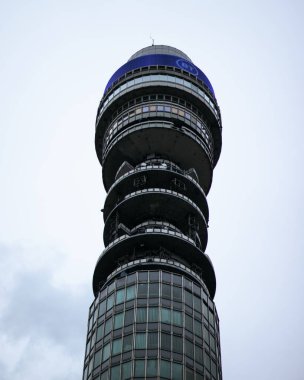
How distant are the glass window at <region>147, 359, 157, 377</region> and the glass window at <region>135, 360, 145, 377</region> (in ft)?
1.85

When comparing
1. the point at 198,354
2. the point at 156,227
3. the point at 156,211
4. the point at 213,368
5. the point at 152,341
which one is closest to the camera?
the point at 152,341

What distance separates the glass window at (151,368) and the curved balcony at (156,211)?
26.2 meters

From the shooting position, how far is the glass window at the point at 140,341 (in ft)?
274

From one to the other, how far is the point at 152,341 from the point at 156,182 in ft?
102

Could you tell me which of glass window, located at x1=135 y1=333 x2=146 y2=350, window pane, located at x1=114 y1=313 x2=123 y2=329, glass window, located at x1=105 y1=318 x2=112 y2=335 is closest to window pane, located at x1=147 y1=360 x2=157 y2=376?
glass window, located at x1=135 y1=333 x2=146 y2=350

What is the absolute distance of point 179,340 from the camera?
279 feet

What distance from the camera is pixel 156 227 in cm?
10081

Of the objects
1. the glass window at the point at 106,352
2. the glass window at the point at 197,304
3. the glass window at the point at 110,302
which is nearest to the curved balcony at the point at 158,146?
the glass window at the point at 197,304

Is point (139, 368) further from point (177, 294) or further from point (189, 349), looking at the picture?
point (177, 294)

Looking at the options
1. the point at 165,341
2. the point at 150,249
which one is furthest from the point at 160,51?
the point at 165,341

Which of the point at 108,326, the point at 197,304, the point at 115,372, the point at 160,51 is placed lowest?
the point at 115,372

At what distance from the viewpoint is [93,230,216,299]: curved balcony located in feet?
324

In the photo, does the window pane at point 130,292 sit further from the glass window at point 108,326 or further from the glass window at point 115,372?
the glass window at point 115,372

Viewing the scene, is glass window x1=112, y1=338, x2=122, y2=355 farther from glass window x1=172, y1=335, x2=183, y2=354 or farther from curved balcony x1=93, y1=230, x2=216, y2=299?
curved balcony x1=93, y1=230, x2=216, y2=299
